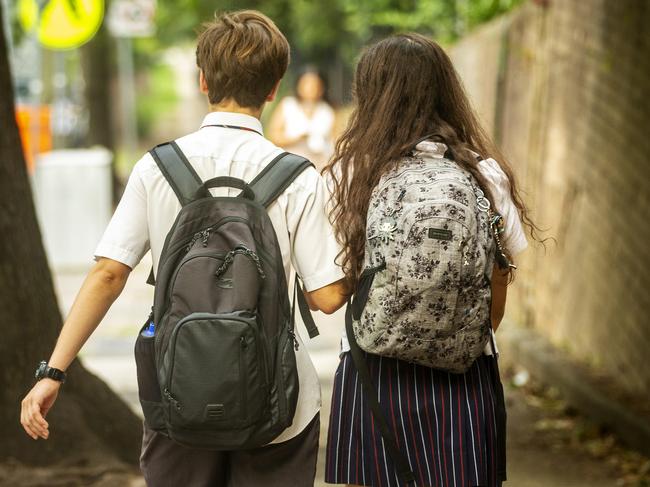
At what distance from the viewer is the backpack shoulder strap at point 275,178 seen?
2.98 metres

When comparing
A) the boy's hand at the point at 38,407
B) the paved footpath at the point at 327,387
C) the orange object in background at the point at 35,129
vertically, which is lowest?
the paved footpath at the point at 327,387

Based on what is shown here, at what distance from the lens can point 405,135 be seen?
315cm

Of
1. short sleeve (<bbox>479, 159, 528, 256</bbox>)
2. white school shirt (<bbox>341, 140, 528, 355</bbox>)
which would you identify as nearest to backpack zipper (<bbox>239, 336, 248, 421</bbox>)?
white school shirt (<bbox>341, 140, 528, 355</bbox>)

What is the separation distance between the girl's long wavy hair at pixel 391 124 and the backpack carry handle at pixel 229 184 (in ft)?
0.83

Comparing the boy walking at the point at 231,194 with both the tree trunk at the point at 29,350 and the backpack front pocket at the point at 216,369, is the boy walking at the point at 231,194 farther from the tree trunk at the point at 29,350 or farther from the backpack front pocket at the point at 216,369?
the tree trunk at the point at 29,350

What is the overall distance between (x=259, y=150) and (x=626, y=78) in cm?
474

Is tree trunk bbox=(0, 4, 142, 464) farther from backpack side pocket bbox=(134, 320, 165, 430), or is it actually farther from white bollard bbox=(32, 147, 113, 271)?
white bollard bbox=(32, 147, 113, 271)

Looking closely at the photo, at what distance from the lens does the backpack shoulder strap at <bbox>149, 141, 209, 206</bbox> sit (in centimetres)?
297

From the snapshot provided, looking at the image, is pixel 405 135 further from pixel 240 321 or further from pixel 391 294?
pixel 240 321

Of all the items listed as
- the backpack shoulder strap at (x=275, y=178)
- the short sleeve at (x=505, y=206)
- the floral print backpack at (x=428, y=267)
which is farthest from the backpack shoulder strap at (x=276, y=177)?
the short sleeve at (x=505, y=206)

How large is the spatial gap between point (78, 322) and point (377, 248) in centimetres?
80

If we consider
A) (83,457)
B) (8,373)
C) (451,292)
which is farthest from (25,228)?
(451,292)

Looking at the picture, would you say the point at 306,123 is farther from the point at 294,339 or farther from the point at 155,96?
the point at 155,96

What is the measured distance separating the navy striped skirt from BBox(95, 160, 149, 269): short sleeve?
0.66 m
